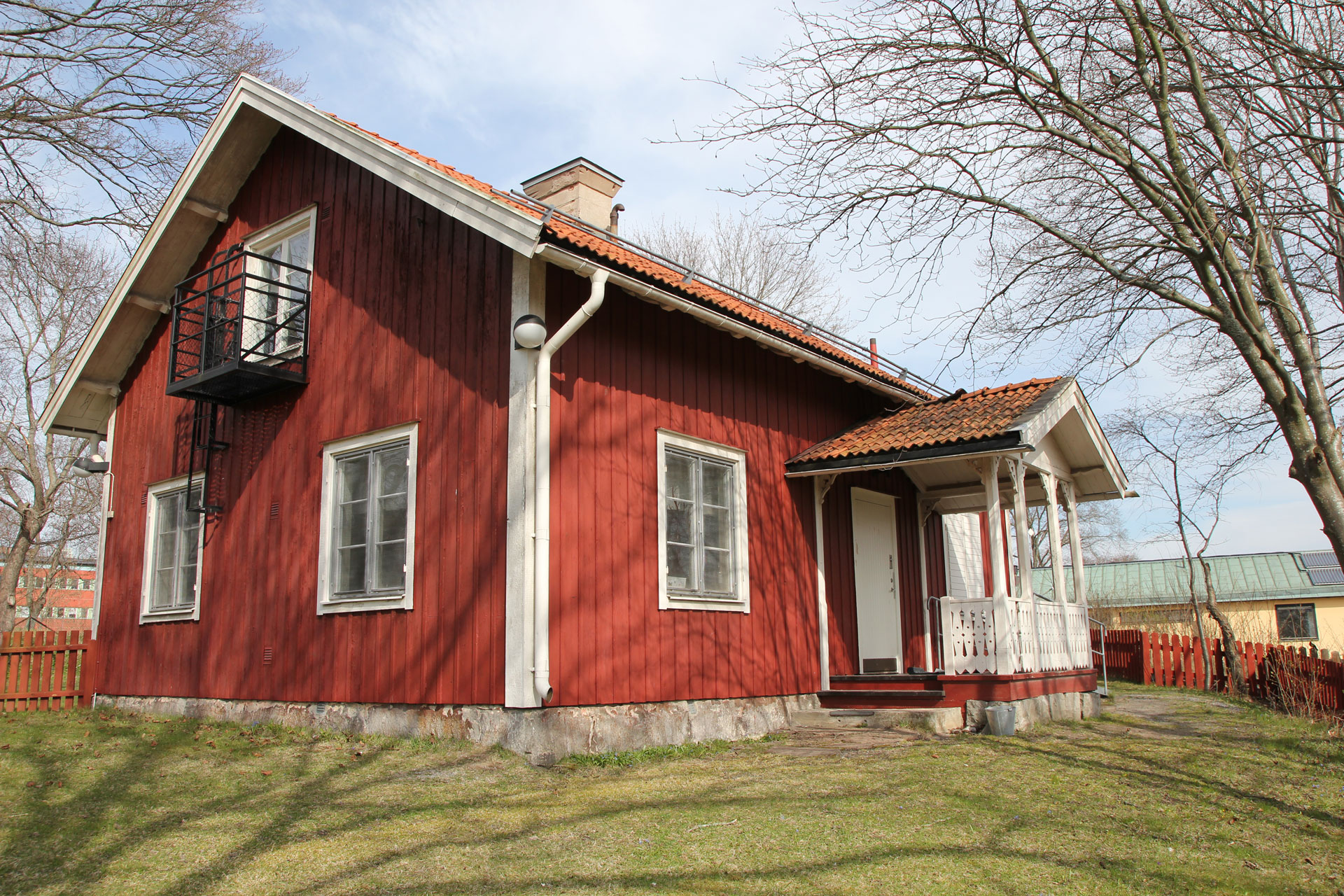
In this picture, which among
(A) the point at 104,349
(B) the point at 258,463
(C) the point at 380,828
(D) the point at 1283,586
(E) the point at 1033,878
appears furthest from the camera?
(D) the point at 1283,586

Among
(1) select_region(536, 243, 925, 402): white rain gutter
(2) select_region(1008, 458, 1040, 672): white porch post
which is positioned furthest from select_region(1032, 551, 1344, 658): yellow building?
(1) select_region(536, 243, 925, 402): white rain gutter

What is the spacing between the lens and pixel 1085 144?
756cm

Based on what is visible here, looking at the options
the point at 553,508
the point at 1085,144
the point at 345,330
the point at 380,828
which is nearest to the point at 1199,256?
the point at 1085,144

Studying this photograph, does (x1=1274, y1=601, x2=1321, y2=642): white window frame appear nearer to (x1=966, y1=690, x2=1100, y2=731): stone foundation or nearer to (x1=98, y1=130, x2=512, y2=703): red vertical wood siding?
(x1=966, y1=690, x2=1100, y2=731): stone foundation

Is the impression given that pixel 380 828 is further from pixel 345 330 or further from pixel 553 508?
pixel 345 330

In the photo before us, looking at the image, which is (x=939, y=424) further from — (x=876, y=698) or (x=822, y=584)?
(x=876, y=698)

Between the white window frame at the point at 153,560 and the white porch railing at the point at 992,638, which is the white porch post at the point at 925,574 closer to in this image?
the white porch railing at the point at 992,638

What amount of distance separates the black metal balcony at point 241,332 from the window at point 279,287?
13 mm

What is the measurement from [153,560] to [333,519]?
13.1 ft

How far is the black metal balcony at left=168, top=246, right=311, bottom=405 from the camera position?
10165 mm

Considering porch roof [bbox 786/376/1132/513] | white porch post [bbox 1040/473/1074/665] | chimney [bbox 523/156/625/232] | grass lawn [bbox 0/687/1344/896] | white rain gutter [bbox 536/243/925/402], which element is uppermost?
chimney [bbox 523/156/625/232]

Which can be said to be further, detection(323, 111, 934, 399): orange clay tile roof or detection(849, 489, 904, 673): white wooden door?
detection(849, 489, 904, 673): white wooden door

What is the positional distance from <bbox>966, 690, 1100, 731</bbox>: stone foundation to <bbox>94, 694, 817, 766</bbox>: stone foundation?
6.24 feet

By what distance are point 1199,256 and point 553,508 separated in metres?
5.46
